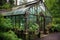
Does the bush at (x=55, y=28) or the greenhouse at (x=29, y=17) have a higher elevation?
the greenhouse at (x=29, y=17)

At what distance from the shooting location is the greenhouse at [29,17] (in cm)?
1146

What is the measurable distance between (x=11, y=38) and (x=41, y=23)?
34.6ft

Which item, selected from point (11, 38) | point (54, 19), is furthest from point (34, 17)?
point (11, 38)

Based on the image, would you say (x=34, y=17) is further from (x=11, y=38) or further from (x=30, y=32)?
(x=11, y=38)

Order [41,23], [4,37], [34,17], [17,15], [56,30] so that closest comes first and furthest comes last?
[4,37]
[17,15]
[34,17]
[41,23]
[56,30]

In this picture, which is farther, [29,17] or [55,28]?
[55,28]

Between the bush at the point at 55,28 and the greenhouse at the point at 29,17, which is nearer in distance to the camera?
the greenhouse at the point at 29,17

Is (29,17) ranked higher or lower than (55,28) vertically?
higher

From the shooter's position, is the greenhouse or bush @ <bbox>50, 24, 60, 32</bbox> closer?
the greenhouse

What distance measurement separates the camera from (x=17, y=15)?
39.0 ft

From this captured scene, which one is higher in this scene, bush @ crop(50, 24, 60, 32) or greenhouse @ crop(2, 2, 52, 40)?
greenhouse @ crop(2, 2, 52, 40)

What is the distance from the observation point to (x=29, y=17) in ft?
39.3

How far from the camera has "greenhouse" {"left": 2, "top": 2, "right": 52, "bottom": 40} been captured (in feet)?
37.6

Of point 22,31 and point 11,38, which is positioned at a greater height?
point 11,38
